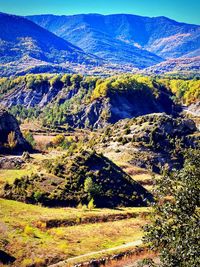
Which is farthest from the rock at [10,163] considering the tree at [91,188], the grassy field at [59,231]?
the tree at [91,188]

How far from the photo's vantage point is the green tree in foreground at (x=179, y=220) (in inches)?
1082

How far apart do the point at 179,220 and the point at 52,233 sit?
29.8 meters

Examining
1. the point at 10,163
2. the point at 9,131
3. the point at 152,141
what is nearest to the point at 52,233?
the point at 10,163

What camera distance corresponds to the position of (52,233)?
56344mm

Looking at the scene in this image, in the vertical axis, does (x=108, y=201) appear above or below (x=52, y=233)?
above

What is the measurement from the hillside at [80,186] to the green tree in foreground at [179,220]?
3777 centimetres

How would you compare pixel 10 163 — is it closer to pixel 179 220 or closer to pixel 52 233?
pixel 52 233

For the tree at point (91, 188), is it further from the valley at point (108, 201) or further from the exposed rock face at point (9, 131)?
the exposed rock face at point (9, 131)

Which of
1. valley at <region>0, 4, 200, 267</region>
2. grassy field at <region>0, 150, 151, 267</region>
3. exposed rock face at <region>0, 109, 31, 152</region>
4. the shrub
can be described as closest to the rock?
valley at <region>0, 4, 200, 267</region>

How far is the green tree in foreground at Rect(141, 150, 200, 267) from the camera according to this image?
27495 millimetres

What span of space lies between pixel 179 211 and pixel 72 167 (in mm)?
48470

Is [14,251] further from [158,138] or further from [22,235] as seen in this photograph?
[158,138]

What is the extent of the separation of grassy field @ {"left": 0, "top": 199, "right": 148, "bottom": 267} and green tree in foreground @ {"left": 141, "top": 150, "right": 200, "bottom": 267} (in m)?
21.9

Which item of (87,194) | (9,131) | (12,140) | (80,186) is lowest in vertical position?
(87,194)
